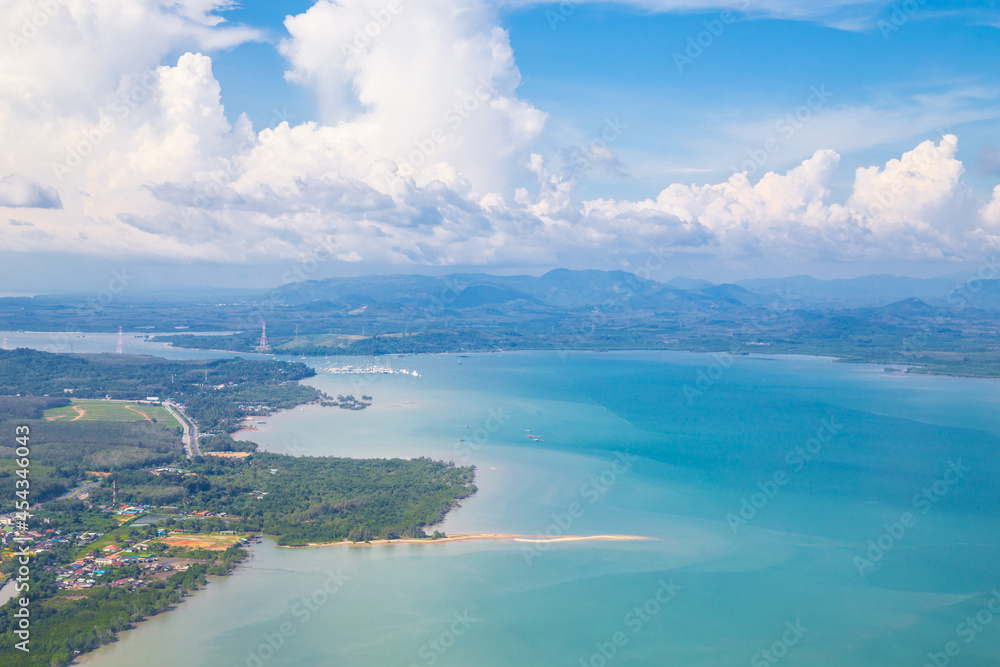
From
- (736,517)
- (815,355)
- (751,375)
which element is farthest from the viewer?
(815,355)

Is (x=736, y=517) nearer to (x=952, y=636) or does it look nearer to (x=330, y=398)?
(x=952, y=636)

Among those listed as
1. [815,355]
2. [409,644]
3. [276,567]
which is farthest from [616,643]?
[815,355]
